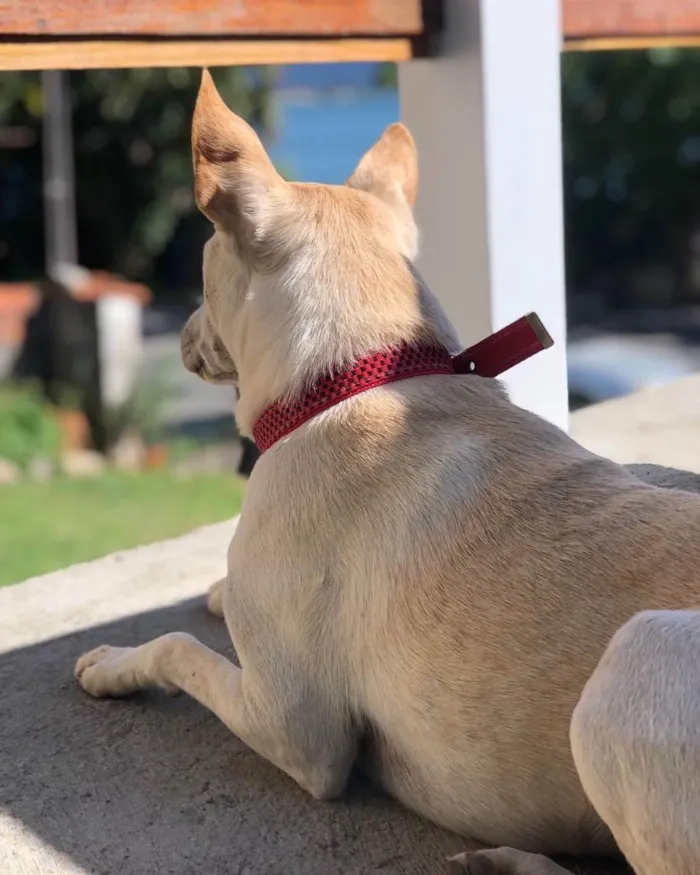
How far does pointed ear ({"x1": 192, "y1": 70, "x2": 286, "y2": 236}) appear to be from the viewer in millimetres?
2533

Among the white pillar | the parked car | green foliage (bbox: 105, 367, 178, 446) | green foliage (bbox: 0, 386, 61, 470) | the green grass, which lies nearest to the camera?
the white pillar

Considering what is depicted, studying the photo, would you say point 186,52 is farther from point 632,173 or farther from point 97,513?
point 632,173

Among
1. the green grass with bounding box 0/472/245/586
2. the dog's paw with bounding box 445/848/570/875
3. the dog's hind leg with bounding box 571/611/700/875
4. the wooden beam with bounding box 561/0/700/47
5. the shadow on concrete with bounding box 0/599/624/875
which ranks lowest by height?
the green grass with bounding box 0/472/245/586

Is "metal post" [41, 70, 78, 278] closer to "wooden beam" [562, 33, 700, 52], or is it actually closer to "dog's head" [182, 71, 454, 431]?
A: "wooden beam" [562, 33, 700, 52]

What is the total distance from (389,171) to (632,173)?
16.4 m

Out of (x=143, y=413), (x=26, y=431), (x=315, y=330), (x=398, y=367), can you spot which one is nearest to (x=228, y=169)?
(x=315, y=330)

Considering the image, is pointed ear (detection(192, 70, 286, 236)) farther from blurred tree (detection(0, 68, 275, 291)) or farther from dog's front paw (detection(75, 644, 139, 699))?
blurred tree (detection(0, 68, 275, 291))

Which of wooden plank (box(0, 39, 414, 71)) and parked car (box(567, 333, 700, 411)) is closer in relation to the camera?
wooden plank (box(0, 39, 414, 71))

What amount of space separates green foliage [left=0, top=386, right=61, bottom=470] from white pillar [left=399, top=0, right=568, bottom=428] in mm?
8967

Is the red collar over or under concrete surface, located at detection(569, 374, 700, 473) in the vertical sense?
over

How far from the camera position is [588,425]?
5.17 m

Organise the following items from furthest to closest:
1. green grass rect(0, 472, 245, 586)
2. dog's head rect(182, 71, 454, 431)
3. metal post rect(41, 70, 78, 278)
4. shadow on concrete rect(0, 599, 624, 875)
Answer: metal post rect(41, 70, 78, 278) < green grass rect(0, 472, 245, 586) < dog's head rect(182, 71, 454, 431) < shadow on concrete rect(0, 599, 624, 875)

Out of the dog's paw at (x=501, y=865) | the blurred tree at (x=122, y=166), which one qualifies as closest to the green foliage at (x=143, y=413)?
the blurred tree at (x=122, y=166)

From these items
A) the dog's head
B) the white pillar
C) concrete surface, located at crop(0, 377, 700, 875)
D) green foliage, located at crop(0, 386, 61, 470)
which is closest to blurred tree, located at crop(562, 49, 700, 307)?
green foliage, located at crop(0, 386, 61, 470)
